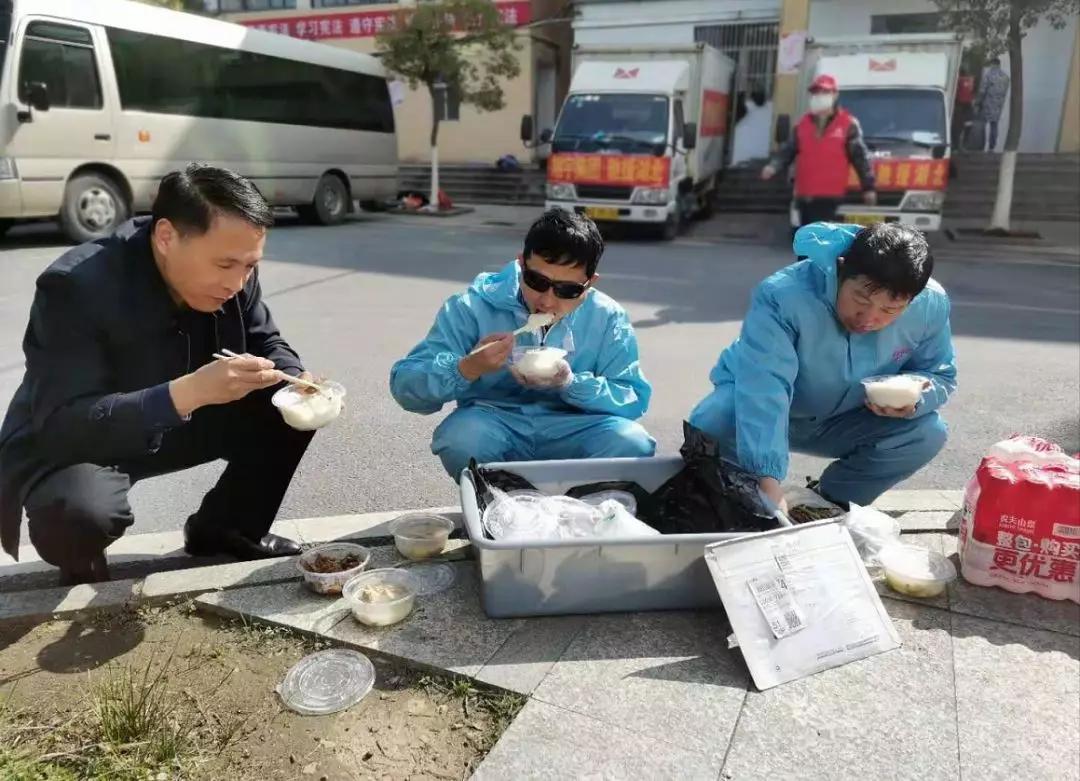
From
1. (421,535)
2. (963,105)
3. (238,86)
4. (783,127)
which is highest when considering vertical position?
(963,105)

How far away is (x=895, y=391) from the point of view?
2557 millimetres

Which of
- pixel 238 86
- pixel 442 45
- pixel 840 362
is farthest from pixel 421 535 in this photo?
pixel 442 45

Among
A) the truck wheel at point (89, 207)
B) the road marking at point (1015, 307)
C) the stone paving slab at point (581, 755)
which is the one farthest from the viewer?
the truck wheel at point (89, 207)

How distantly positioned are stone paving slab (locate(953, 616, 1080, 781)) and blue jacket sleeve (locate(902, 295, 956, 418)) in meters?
0.80

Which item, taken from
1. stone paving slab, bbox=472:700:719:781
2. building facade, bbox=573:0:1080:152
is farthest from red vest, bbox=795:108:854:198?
stone paving slab, bbox=472:700:719:781

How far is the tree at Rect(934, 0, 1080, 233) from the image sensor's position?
34.0 ft

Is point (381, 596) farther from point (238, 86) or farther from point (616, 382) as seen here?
point (238, 86)

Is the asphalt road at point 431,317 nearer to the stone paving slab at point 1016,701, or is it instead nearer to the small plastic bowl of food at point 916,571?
the small plastic bowl of food at point 916,571

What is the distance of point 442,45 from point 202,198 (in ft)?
45.9

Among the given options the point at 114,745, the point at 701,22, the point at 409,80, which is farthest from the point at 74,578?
the point at 701,22

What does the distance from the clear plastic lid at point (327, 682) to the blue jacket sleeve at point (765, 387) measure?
1.31 metres

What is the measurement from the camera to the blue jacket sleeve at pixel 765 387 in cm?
246

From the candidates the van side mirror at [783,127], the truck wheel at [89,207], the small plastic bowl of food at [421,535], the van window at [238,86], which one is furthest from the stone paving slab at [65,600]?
the van side mirror at [783,127]

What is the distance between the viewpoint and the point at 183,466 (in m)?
2.67
